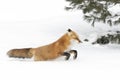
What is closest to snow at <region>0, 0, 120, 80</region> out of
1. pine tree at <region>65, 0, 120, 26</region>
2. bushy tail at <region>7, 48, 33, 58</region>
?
bushy tail at <region>7, 48, 33, 58</region>

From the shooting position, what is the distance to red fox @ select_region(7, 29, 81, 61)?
795 cm

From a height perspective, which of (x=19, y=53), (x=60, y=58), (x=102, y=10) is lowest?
(x=60, y=58)

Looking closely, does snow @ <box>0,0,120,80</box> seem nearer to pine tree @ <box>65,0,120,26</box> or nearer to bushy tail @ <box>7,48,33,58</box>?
bushy tail @ <box>7,48,33,58</box>

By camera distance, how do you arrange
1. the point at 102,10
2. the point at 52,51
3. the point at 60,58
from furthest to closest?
1. the point at 102,10
2. the point at 60,58
3. the point at 52,51

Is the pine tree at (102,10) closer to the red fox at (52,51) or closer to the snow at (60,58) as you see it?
the snow at (60,58)

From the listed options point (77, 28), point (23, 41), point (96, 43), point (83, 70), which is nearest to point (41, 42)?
point (23, 41)

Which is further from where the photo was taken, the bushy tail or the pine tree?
the pine tree

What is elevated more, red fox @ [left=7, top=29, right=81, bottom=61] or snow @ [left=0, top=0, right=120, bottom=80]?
red fox @ [left=7, top=29, right=81, bottom=61]

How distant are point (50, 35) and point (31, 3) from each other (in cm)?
1100

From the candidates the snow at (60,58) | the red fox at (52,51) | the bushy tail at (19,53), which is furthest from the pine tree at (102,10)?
the bushy tail at (19,53)

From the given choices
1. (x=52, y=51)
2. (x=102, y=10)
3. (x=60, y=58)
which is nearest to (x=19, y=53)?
(x=52, y=51)

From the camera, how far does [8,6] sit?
21.6 metres

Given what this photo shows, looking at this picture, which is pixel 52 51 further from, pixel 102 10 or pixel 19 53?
pixel 102 10

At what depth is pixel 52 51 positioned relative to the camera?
314 inches
